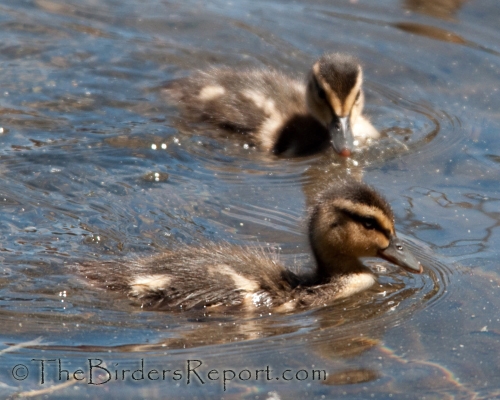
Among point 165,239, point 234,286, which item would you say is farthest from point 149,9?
point 234,286

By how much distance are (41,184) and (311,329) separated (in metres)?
1.92

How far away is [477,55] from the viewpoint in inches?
277

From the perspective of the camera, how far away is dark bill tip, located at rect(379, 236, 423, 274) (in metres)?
4.23

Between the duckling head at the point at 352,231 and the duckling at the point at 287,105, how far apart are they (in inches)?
57.6

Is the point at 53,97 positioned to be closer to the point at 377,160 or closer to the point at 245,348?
the point at 377,160

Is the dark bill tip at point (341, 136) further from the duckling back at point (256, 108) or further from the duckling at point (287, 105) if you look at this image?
the duckling back at point (256, 108)

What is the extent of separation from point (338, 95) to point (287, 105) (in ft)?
1.43

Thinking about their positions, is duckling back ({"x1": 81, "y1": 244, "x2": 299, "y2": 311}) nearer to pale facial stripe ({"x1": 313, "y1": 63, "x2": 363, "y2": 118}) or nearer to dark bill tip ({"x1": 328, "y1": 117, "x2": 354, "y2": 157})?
dark bill tip ({"x1": 328, "y1": 117, "x2": 354, "y2": 157})

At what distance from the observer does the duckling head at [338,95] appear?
583cm

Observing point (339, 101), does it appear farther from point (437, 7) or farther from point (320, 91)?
point (437, 7)

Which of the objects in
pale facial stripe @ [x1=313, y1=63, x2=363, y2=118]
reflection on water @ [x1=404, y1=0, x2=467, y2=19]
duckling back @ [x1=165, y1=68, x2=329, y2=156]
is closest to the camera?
pale facial stripe @ [x1=313, y1=63, x2=363, y2=118]
